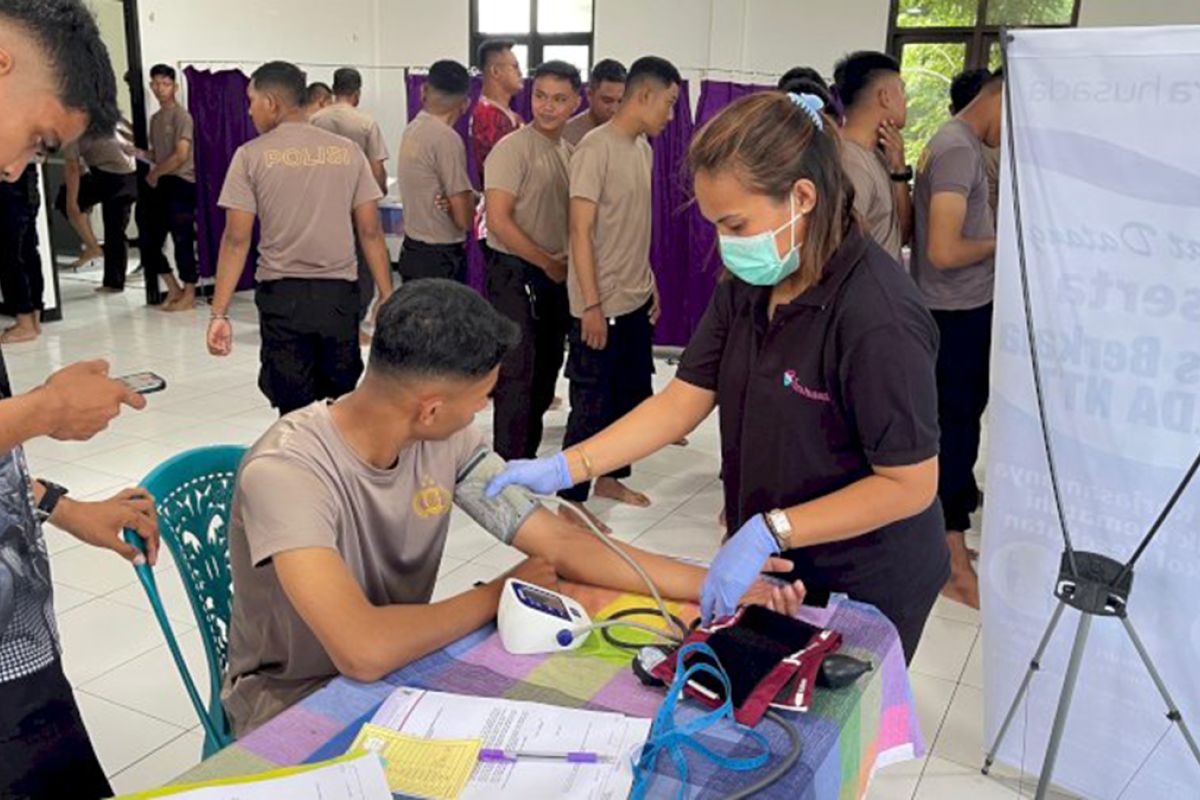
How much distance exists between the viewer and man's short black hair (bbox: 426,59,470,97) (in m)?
4.05

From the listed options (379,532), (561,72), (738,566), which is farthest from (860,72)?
(379,532)

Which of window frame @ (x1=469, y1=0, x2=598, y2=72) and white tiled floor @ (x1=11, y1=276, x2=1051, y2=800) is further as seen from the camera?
window frame @ (x1=469, y1=0, x2=598, y2=72)

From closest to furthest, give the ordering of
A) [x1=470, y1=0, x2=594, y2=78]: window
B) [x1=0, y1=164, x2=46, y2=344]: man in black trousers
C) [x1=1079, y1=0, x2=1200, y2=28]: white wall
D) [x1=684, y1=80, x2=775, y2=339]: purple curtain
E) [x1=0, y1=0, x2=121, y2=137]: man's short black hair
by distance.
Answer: [x1=0, y1=0, x2=121, y2=137]: man's short black hair
[x1=684, y1=80, x2=775, y2=339]: purple curtain
[x1=0, y1=164, x2=46, y2=344]: man in black trousers
[x1=1079, y1=0, x2=1200, y2=28]: white wall
[x1=470, y1=0, x2=594, y2=78]: window

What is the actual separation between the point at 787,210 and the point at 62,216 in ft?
26.9

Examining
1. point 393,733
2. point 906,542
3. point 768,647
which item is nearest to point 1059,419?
point 906,542

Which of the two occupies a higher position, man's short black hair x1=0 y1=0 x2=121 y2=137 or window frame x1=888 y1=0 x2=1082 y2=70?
window frame x1=888 y1=0 x2=1082 y2=70

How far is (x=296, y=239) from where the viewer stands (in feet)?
11.0

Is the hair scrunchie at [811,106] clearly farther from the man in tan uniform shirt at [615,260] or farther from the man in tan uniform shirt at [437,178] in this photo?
the man in tan uniform shirt at [437,178]

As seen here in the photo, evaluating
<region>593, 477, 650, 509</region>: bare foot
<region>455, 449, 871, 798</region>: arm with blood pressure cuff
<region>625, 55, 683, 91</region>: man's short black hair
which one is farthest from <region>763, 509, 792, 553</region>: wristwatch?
<region>593, 477, 650, 509</region>: bare foot

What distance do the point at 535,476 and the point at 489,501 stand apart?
0.08 m

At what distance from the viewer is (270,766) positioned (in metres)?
1.06

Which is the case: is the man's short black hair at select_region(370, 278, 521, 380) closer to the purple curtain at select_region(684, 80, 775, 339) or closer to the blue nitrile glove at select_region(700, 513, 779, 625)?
the blue nitrile glove at select_region(700, 513, 779, 625)

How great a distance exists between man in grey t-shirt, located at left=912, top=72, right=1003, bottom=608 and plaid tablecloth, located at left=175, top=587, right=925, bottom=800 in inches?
49.8

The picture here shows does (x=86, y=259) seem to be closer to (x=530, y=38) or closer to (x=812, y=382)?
(x=530, y=38)
